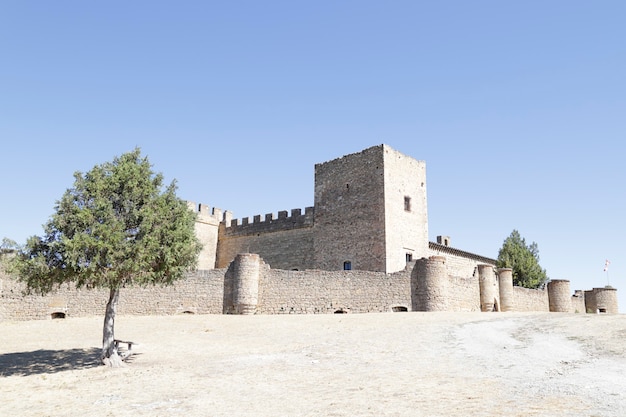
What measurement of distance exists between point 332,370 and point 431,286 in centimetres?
1553

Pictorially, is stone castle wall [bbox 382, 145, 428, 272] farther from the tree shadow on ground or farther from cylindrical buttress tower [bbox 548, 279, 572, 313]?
the tree shadow on ground

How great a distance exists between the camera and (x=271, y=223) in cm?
3962

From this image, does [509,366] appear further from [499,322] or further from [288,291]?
[288,291]

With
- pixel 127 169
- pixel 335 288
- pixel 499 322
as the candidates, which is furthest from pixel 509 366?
pixel 335 288

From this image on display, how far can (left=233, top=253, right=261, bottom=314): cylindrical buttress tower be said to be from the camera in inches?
1099

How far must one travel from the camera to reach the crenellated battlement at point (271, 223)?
37375 mm

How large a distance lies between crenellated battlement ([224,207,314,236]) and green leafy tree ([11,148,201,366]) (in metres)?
19.6

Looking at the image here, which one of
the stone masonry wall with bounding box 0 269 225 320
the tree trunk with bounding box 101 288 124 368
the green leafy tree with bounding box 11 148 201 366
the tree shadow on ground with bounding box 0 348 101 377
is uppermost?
the green leafy tree with bounding box 11 148 201 366

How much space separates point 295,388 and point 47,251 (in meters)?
9.28

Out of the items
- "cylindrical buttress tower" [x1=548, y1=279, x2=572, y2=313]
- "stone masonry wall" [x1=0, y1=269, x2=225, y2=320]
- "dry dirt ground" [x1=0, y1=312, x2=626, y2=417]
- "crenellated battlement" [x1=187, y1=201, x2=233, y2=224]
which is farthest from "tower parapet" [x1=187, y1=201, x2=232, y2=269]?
"cylindrical buttress tower" [x1=548, y1=279, x2=572, y2=313]

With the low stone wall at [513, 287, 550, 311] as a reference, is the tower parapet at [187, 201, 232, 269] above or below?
above

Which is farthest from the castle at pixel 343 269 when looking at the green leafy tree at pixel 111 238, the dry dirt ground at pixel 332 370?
the green leafy tree at pixel 111 238

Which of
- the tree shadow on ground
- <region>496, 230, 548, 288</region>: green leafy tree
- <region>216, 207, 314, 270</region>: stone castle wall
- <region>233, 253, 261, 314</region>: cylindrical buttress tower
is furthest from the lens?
<region>496, 230, 548, 288</region>: green leafy tree

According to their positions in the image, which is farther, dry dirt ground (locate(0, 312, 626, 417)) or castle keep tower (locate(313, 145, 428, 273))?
castle keep tower (locate(313, 145, 428, 273))
